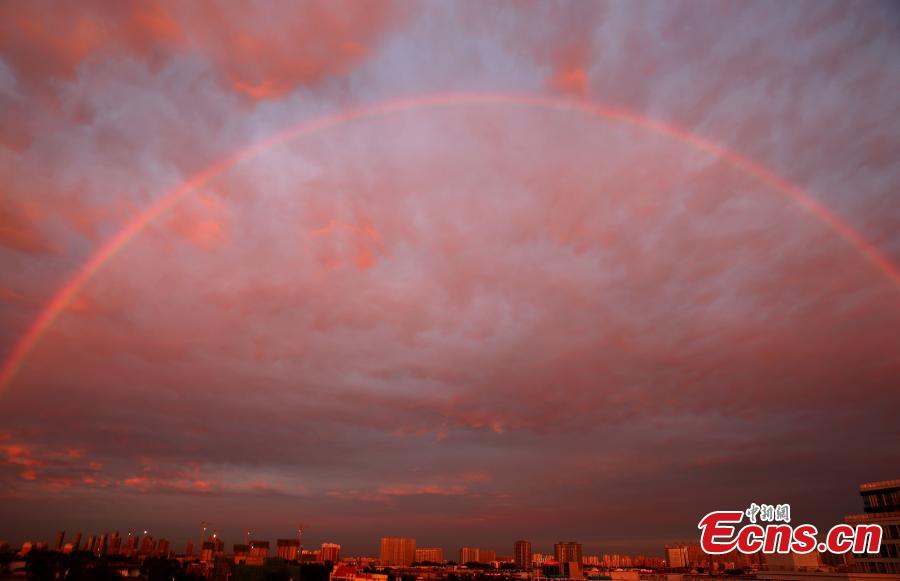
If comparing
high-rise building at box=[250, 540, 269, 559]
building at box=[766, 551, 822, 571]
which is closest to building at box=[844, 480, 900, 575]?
building at box=[766, 551, 822, 571]

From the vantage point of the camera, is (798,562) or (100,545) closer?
(798,562)

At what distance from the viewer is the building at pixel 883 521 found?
178 feet

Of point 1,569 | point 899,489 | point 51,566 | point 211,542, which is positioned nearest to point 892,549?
point 899,489

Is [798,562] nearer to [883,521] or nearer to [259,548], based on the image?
[883,521]

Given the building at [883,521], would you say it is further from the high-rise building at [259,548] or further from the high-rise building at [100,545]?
the high-rise building at [100,545]

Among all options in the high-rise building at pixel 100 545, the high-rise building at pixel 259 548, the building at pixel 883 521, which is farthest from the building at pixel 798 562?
the high-rise building at pixel 100 545

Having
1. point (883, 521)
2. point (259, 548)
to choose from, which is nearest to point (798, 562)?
point (883, 521)

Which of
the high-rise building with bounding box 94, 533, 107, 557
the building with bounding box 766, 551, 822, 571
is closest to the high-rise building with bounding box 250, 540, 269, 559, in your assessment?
the high-rise building with bounding box 94, 533, 107, 557

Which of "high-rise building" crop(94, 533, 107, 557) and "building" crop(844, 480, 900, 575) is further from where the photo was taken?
"high-rise building" crop(94, 533, 107, 557)

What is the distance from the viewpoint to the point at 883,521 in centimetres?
5612

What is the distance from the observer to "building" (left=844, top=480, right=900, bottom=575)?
54406 mm

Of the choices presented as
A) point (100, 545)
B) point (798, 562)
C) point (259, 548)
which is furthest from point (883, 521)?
point (100, 545)

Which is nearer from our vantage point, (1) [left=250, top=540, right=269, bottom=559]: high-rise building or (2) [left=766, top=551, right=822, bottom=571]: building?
(2) [left=766, top=551, right=822, bottom=571]: building

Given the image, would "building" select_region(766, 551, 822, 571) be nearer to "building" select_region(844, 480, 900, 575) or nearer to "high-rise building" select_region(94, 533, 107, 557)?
"building" select_region(844, 480, 900, 575)
